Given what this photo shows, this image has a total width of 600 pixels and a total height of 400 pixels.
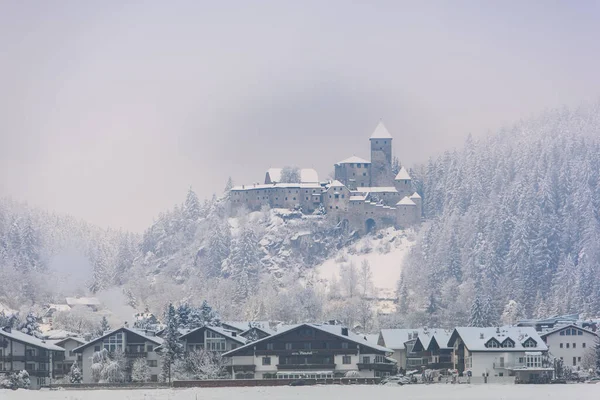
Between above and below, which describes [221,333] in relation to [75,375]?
above

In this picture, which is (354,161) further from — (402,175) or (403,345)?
(403,345)

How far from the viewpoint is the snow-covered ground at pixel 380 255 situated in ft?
513

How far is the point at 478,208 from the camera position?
160 metres

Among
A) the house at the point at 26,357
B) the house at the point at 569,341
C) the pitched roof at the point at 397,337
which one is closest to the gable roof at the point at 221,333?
the house at the point at 26,357

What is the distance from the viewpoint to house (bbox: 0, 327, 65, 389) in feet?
259

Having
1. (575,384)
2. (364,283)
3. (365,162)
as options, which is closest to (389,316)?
(364,283)

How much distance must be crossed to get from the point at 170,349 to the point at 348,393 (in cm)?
1602

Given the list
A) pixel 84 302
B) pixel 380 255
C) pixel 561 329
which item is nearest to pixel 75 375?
pixel 561 329

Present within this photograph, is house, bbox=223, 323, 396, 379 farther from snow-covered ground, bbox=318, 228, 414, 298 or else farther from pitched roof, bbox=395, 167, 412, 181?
pitched roof, bbox=395, 167, 412, 181

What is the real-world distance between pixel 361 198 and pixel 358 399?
105 m

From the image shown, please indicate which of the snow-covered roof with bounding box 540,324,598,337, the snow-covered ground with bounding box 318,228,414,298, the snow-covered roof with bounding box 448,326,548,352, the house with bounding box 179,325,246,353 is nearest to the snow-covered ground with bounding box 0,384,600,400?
the snow-covered roof with bounding box 448,326,548,352

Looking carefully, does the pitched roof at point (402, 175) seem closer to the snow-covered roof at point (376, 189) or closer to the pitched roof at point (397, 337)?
the snow-covered roof at point (376, 189)

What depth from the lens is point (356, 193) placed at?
552 feet

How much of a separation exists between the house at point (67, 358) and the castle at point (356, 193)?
81.0 metres
